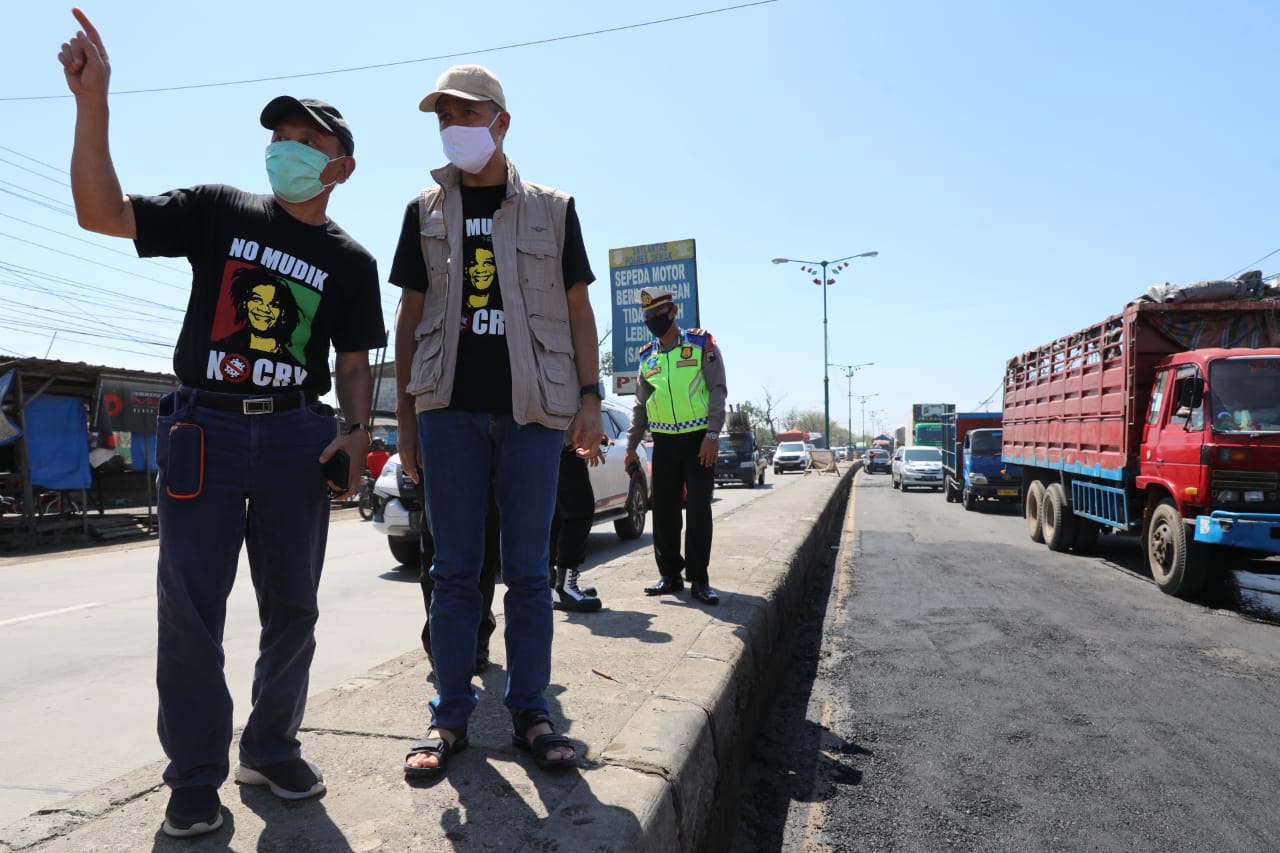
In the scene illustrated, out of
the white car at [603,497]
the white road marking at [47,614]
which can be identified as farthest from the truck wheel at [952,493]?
the white road marking at [47,614]

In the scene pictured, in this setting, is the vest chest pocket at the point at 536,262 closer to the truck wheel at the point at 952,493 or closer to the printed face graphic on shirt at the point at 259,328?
the printed face graphic on shirt at the point at 259,328

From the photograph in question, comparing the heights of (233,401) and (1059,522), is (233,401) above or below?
above

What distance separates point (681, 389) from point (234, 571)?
3.35m

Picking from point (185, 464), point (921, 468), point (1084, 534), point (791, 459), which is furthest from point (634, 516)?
point (791, 459)

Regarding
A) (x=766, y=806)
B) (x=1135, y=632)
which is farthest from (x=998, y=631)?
(x=766, y=806)

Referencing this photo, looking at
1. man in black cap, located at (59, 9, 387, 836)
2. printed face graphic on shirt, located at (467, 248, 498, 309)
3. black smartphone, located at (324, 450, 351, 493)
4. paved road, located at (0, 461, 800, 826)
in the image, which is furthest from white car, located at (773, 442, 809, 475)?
black smartphone, located at (324, 450, 351, 493)

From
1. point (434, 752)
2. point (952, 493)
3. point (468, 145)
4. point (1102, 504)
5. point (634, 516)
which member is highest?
point (468, 145)

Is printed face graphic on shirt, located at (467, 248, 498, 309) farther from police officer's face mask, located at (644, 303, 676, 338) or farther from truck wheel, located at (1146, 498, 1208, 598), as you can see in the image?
truck wheel, located at (1146, 498, 1208, 598)

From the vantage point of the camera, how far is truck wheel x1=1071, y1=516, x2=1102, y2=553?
10.2 m

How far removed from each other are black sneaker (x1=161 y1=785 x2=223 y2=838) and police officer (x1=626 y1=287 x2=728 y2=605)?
132 inches

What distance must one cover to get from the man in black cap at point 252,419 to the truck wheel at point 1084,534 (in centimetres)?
991

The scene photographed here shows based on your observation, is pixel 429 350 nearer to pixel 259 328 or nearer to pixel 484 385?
pixel 484 385

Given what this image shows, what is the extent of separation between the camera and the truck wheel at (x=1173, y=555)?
6.92m

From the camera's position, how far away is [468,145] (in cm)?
260
